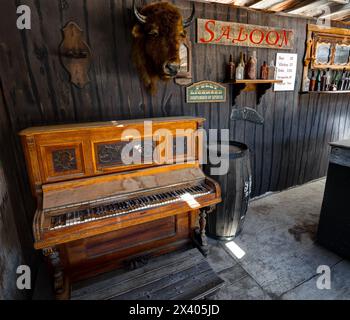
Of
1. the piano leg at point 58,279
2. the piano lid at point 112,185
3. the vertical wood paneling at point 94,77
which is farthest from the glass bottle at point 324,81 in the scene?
the piano leg at point 58,279

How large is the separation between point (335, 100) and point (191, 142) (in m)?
Result: 3.28

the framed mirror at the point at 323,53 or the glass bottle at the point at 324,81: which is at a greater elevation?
the framed mirror at the point at 323,53

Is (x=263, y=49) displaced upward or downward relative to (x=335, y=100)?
upward

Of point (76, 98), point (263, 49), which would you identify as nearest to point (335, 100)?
point (263, 49)

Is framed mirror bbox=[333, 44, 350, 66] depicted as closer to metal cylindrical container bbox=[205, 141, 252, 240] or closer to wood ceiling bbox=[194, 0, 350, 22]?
wood ceiling bbox=[194, 0, 350, 22]

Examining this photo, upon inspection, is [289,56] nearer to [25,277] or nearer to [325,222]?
[325,222]

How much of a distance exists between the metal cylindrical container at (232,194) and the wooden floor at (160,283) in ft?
1.99

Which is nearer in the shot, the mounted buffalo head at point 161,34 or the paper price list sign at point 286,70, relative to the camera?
the mounted buffalo head at point 161,34

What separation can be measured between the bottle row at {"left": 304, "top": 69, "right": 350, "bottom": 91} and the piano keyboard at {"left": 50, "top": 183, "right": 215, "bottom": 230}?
107 inches

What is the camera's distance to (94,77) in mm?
2117

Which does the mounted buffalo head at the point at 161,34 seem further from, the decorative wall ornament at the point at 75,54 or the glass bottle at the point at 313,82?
the glass bottle at the point at 313,82

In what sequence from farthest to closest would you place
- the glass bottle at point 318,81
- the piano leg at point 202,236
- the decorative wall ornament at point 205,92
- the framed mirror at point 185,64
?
the glass bottle at point 318,81 < the decorative wall ornament at point 205,92 < the framed mirror at point 185,64 < the piano leg at point 202,236

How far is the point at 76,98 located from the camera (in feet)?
6.88

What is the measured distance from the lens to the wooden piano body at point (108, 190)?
1.55 meters
